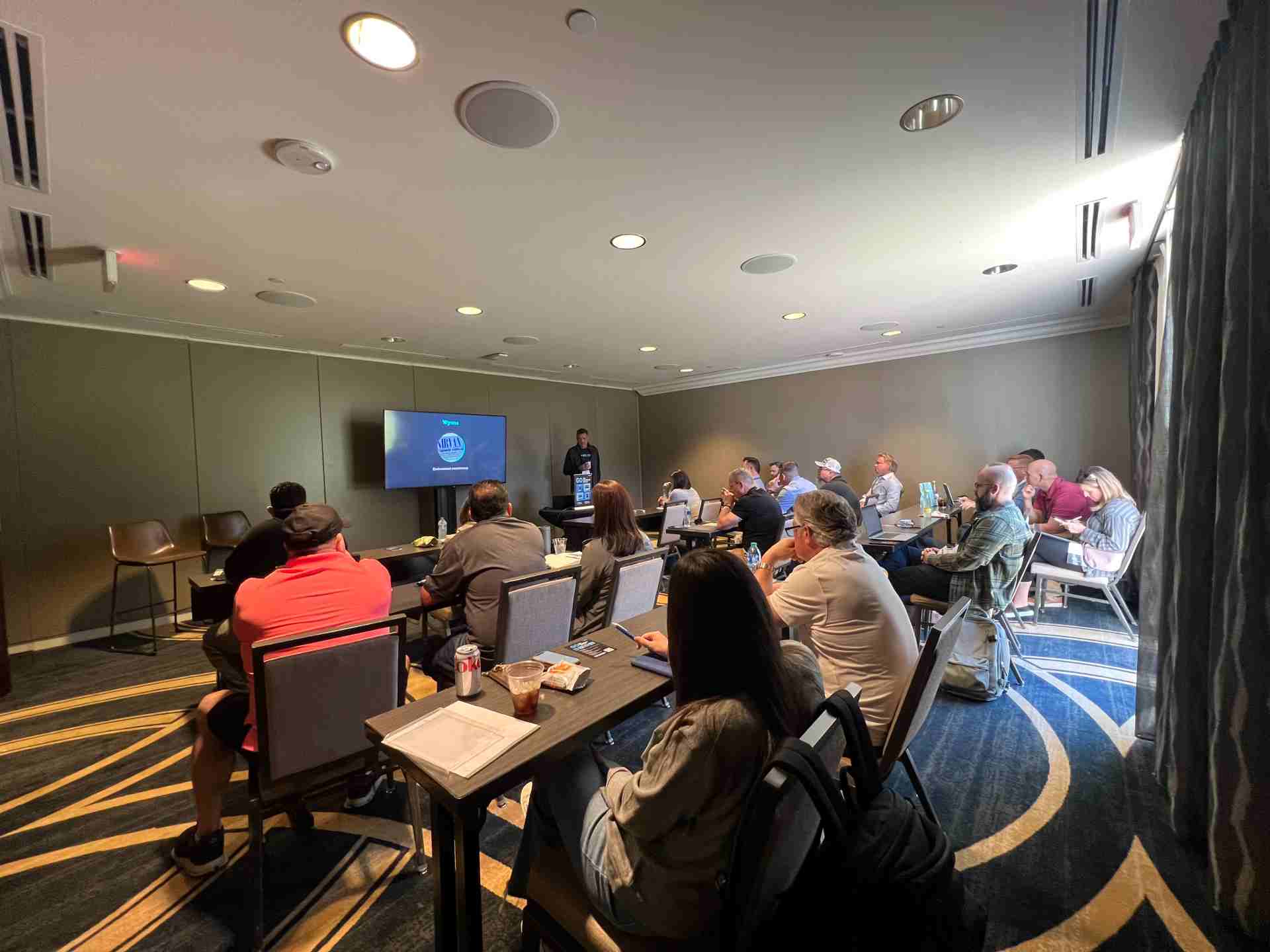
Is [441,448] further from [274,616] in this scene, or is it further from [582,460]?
[274,616]

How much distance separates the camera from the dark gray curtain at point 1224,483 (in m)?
1.32

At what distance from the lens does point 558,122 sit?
6.31 feet

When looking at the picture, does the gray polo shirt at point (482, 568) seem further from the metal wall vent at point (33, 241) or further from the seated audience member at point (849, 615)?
the metal wall vent at point (33, 241)

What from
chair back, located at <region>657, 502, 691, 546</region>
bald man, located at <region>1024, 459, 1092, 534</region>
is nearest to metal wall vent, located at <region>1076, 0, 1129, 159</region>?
bald man, located at <region>1024, 459, 1092, 534</region>

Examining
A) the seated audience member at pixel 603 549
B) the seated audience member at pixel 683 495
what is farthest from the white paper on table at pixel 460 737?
the seated audience member at pixel 683 495

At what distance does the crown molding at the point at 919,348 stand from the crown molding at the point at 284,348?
233 cm

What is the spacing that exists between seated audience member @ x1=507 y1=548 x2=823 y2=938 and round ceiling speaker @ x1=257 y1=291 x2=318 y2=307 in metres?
4.16

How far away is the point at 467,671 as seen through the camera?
1444 mm

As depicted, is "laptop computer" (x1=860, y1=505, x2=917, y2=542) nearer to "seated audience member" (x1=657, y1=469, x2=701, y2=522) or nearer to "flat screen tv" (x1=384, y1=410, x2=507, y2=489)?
"seated audience member" (x1=657, y1=469, x2=701, y2=522)

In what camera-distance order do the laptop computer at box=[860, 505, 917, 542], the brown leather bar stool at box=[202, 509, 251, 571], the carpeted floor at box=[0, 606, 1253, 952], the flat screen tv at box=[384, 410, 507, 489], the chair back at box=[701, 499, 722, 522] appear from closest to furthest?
the carpeted floor at box=[0, 606, 1253, 952], the laptop computer at box=[860, 505, 917, 542], the brown leather bar stool at box=[202, 509, 251, 571], the chair back at box=[701, 499, 722, 522], the flat screen tv at box=[384, 410, 507, 489]

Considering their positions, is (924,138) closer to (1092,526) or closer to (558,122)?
(558,122)

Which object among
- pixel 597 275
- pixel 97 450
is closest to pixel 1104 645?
pixel 597 275

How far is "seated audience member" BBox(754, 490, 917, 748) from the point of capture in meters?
1.74

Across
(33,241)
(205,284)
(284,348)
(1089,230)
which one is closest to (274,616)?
(33,241)
